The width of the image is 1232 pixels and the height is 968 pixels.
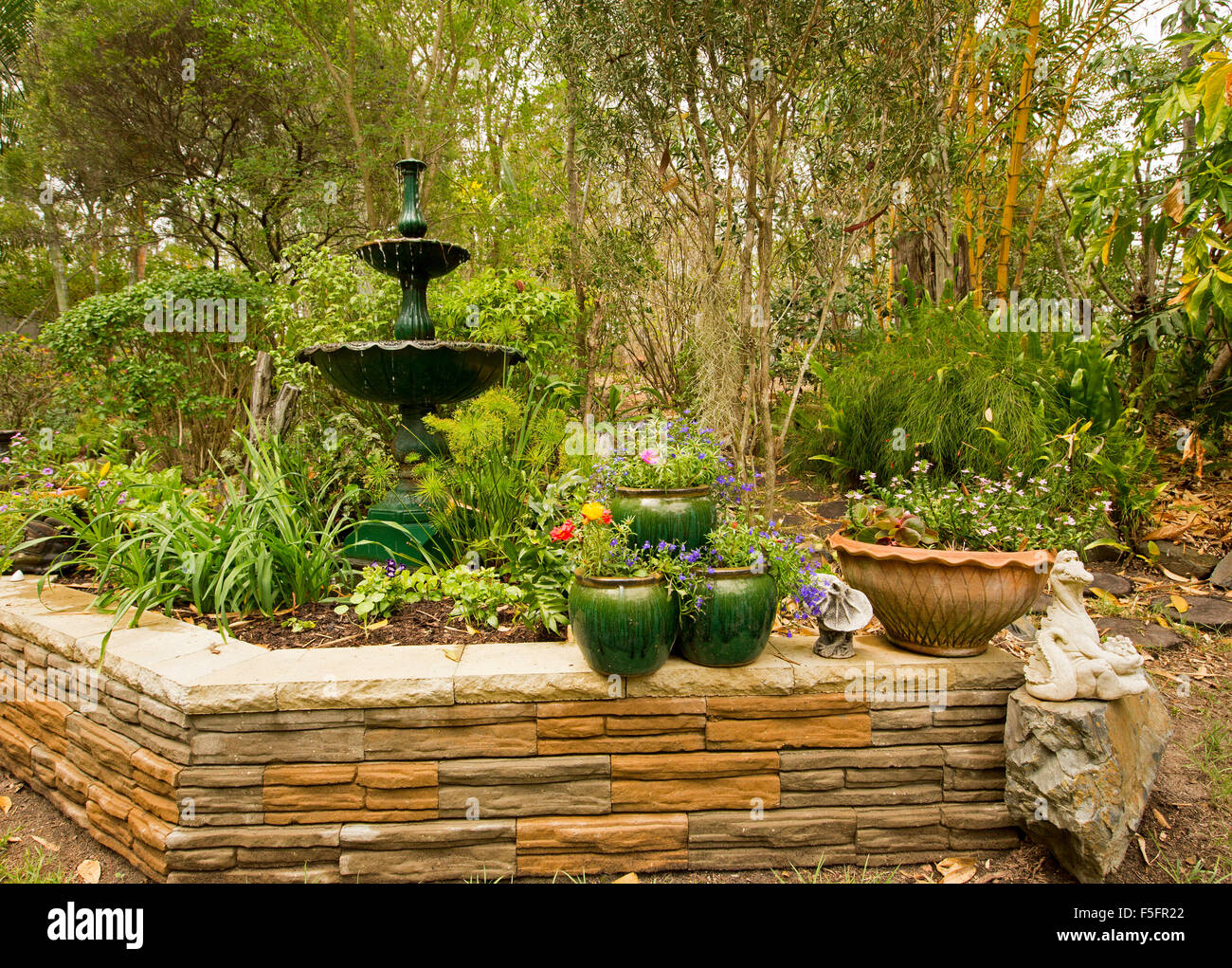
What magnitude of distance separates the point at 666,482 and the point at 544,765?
36.6 inches

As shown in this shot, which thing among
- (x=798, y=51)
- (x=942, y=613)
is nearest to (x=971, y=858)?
(x=942, y=613)

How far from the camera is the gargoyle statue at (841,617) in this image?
2.06 m

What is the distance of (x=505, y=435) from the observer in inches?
124

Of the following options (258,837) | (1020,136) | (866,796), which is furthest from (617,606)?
(1020,136)

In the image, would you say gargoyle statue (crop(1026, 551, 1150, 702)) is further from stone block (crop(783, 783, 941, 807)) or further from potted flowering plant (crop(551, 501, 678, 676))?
A: potted flowering plant (crop(551, 501, 678, 676))

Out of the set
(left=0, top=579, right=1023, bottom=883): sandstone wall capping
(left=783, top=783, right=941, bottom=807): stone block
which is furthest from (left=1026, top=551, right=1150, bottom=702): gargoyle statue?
(left=783, top=783, right=941, bottom=807): stone block

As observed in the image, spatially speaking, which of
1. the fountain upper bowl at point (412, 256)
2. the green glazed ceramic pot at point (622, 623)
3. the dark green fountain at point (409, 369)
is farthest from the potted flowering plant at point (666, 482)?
the fountain upper bowl at point (412, 256)

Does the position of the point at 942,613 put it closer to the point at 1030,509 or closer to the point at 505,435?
the point at 1030,509

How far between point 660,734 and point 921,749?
77 cm

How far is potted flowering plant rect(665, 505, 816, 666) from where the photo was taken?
194 cm

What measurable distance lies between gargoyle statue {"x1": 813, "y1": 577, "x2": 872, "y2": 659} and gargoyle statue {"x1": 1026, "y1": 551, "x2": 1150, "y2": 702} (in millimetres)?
462

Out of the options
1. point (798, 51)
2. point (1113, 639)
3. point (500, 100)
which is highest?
point (500, 100)

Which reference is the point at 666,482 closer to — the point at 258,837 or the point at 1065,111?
the point at 258,837

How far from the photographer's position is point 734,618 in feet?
6.36
